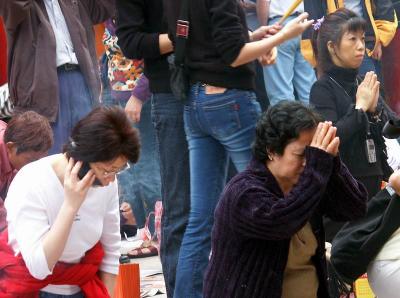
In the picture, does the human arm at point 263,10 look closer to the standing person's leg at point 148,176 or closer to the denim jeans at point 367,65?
the denim jeans at point 367,65

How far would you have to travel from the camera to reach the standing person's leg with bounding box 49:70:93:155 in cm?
Answer: 549

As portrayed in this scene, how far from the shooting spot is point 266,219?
362cm

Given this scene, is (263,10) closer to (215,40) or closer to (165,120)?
(165,120)

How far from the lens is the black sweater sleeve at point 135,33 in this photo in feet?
16.0

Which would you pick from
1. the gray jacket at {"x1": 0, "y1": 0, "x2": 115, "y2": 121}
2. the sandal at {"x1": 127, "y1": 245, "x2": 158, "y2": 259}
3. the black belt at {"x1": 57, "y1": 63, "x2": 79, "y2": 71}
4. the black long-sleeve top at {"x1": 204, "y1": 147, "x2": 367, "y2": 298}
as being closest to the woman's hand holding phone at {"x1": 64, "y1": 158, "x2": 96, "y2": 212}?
the black long-sleeve top at {"x1": 204, "y1": 147, "x2": 367, "y2": 298}

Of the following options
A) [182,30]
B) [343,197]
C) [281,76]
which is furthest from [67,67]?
[343,197]

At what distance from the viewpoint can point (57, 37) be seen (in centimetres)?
548

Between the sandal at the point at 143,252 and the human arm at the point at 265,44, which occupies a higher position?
the human arm at the point at 265,44

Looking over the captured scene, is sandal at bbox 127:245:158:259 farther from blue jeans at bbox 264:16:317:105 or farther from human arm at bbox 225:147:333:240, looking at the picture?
human arm at bbox 225:147:333:240

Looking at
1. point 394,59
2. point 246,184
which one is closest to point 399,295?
point 246,184

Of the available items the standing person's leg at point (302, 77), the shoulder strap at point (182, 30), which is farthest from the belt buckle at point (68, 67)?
the standing person's leg at point (302, 77)

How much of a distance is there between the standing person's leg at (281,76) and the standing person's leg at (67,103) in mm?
1634

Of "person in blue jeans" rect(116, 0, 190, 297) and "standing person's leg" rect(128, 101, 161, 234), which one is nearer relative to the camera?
"person in blue jeans" rect(116, 0, 190, 297)

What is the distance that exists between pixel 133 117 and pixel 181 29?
1.12m
